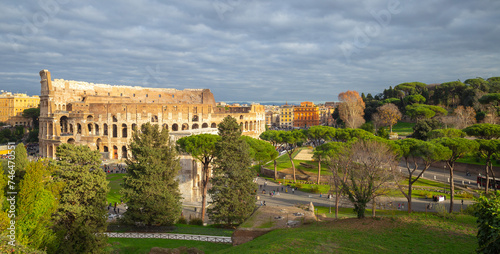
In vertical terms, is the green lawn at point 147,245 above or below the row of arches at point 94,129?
below

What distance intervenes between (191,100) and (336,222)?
171 feet

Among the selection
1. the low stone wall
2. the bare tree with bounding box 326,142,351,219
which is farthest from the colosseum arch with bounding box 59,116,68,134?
the low stone wall

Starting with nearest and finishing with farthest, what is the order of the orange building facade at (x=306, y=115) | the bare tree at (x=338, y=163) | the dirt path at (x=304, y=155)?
the bare tree at (x=338, y=163) < the dirt path at (x=304, y=155) < the orange building facade at (x=306, y=115)

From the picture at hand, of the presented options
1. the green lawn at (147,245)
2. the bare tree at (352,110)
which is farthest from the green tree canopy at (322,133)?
the green lawn at (147,245)

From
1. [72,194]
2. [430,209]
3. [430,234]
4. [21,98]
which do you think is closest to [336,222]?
[430,234]

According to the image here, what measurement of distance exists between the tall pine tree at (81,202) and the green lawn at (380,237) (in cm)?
527

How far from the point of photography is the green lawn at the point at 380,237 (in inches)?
361

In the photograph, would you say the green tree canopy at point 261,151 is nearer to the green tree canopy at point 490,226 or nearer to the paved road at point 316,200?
the paved road at point 316,200

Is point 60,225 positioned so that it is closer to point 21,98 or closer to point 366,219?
point 366,219

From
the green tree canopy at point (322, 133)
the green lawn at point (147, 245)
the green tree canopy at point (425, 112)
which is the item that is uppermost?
the green tree canopy at point (425, 112)

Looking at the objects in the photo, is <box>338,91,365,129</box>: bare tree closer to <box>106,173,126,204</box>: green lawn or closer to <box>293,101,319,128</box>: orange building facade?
<box>293,101,319,128</box>: orange building facade

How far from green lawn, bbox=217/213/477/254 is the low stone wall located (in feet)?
2.43

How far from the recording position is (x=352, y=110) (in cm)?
5294

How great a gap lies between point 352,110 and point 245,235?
44604 mm
